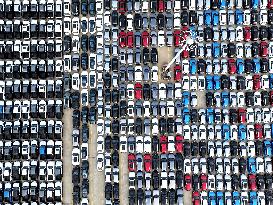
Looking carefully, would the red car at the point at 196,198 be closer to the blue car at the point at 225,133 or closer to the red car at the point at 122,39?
the blue car at the point at 225,133

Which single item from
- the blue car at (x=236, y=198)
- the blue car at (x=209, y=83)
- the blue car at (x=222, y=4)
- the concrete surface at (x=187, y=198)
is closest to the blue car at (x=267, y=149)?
the blue car at (x=236, y=198)

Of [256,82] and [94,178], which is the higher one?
[256,82]

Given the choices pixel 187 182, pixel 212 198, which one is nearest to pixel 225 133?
pixel 187 182

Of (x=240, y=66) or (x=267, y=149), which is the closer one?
(x=267, y=149)

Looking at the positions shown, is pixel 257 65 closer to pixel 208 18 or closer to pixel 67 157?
pixel 208 18

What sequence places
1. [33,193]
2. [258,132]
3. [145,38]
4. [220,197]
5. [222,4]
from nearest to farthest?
[33,193]
[220,197]
[258,132]
[145,38]
[222,4]

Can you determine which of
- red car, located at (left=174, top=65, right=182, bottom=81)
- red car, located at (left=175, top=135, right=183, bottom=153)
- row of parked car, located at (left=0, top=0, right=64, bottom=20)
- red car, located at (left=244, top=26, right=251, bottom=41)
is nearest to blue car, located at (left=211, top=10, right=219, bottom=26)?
red car, located at (left=244, top=26, right=251, bottom=41)

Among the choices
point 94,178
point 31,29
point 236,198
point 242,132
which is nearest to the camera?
point 236,198

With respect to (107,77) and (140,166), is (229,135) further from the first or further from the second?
(107,77)
